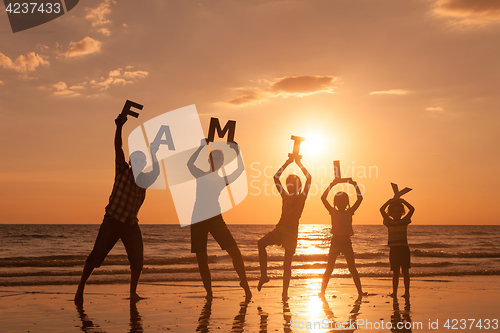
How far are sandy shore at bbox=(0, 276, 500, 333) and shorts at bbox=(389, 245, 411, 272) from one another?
1.94ft

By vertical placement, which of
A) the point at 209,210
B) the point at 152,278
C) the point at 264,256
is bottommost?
the point at 152,278

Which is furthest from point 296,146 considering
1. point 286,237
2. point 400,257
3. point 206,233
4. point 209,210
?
point 400,257

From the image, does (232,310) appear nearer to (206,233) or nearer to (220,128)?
(206,233)

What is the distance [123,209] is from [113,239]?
19.8 inches

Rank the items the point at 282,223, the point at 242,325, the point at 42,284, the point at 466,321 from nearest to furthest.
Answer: the point at 242,325
the point at 466,321
the point at 282,223
the point at 42,284

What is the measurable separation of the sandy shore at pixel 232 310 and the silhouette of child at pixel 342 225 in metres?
0.62

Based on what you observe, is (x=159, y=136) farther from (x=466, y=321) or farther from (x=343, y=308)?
(x=466, y=321)

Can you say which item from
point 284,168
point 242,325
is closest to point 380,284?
point 284,168

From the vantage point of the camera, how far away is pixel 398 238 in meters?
7.14

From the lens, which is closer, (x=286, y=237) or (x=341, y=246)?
(x=286, y=237)

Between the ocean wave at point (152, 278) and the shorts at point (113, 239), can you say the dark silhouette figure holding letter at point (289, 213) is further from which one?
the ocean wave at point (152, 278)

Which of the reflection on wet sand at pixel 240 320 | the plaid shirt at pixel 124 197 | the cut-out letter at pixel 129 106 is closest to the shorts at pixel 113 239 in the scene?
the plaid shirt at pixel 124 197

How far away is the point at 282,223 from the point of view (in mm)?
6691

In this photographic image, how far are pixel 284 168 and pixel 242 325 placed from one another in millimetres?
2704
